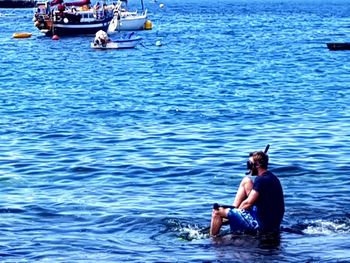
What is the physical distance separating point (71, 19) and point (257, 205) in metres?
73.7

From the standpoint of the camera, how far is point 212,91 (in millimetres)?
44531

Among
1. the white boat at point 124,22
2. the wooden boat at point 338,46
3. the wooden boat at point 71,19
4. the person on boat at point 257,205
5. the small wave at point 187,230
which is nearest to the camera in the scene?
the person on boat at point 257,205

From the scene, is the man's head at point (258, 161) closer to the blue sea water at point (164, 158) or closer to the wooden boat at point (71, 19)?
the blue sea water at point (164, 158)

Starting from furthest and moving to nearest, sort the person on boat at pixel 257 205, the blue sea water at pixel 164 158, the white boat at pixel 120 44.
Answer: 1. the white boat at pixel 120 44
2. the blue sea water at pixel 164 158
3. the person on boat at pixel 257 205

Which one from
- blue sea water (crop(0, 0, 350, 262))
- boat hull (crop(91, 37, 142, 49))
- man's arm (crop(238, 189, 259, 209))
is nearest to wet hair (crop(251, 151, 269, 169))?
man's arm (crop(238, 189, 259, 209))

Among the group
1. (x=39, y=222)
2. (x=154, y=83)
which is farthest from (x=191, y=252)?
(x=154, y=83)

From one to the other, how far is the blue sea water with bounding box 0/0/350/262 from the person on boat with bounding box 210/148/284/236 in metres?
0.30

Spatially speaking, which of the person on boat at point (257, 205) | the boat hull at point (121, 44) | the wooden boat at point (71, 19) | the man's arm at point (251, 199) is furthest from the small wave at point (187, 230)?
the wooden boat at point (71, 19)

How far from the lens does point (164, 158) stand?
2623 cm

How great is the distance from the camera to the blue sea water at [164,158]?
17.3 m

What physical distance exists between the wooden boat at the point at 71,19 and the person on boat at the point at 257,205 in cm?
7120

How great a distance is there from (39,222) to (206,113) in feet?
56.1

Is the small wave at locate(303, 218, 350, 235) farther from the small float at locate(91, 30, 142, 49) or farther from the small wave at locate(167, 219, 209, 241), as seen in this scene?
the small float at locate(91, 30, 142, 49)

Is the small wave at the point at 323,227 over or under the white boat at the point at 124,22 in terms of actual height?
over
